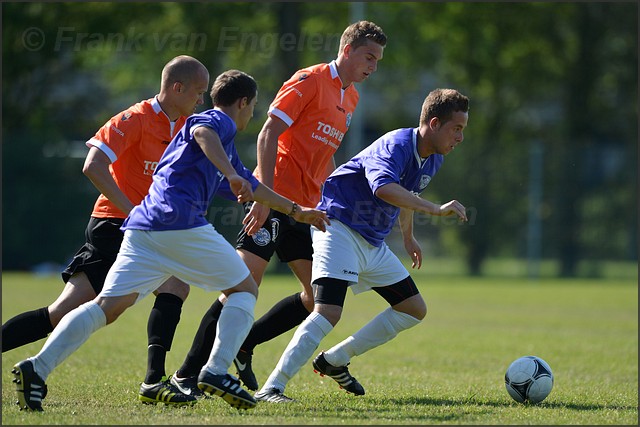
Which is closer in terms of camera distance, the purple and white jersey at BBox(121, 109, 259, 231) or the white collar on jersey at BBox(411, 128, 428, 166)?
the purple and white jersey at BBox(121, 109, 259, 231)

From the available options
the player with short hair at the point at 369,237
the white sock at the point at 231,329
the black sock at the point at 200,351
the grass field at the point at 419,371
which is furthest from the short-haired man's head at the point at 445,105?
the black sock at the point at 200,351

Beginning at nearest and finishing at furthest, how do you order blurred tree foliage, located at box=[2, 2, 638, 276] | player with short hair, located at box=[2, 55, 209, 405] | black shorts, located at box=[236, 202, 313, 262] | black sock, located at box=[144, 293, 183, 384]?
black sock, located at box=[144, 293, 183, 384] → player with short hair, located at box=[2, 55, 209, 405] → black shorts, located at box=[236, 202, 313, 262] → blurred tree foliage, located at box=[2, 2, 638, 276]

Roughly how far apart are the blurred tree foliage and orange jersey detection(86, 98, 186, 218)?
15982 millimetres

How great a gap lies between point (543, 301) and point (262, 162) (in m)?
12.4

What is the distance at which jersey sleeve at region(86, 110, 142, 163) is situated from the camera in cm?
585

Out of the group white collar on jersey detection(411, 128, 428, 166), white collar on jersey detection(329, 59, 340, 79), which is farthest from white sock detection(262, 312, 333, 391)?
white collar on jersey detection(329, 59, 340, 79)

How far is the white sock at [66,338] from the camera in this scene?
16.9 ft

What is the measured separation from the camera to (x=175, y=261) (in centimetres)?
525

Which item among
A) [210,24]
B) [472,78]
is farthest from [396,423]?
[472,78]

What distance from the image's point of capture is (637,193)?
24500 mm

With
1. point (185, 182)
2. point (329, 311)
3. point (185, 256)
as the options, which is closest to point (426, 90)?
point (329, 311)

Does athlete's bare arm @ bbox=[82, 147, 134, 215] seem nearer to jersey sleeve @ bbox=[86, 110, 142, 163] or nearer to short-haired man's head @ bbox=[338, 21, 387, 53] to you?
jersey sleeve @ bbox=[86, 110, 142, 163]

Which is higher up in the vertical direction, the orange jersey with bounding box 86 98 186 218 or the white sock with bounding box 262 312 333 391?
the orange jersey with bounding box 86 98 186 218

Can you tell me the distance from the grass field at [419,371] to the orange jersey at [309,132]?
4.86ft
